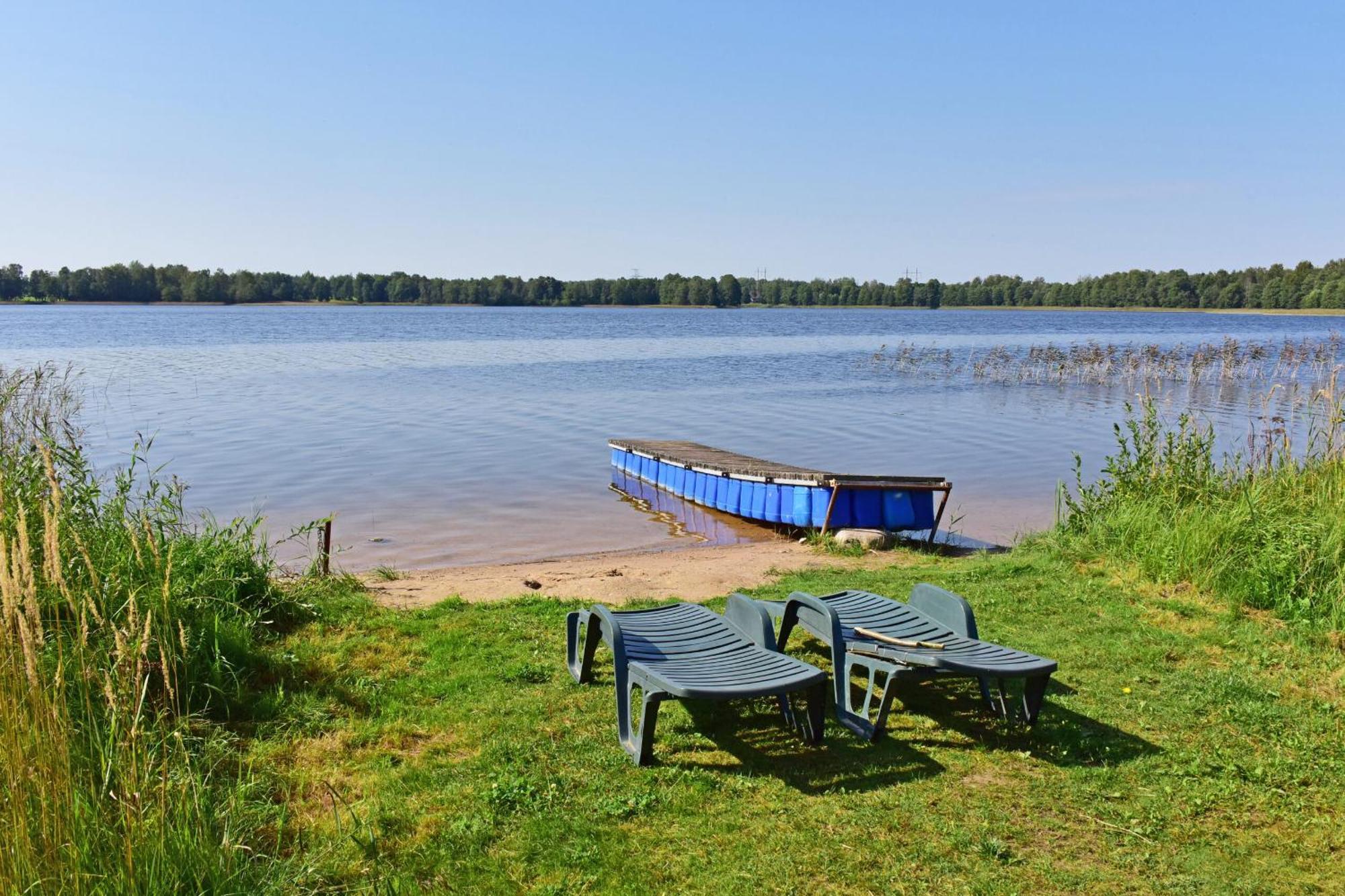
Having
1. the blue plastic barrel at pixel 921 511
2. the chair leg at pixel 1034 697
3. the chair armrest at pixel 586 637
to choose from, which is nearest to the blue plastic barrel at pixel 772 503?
the blue plastic barrel at pixel 921 511

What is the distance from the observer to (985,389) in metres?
35.9

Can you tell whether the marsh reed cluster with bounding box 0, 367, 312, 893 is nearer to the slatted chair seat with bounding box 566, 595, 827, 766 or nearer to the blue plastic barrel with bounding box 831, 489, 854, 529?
the slatted chair seat with bounding box 566, 595, 827, 766

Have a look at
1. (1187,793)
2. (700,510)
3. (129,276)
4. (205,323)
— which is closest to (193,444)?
(700,510)

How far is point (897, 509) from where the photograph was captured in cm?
1311

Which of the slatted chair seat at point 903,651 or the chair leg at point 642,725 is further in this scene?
the slatted chair seat at point 903,651

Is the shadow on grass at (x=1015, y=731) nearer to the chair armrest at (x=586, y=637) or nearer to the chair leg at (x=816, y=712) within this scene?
the chair leg at (x=816, y=712)

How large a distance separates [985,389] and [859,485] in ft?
81.3

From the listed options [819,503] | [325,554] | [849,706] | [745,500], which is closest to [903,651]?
[849,706]

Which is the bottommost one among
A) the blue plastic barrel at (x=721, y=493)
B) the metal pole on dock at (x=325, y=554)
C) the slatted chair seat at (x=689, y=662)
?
the blue plastic barrel at (x=721, y=493)

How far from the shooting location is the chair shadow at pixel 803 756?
4.62m

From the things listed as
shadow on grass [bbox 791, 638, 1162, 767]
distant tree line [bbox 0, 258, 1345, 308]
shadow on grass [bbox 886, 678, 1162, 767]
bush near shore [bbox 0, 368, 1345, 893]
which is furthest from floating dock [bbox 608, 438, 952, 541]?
distant tree line [bbox 0, 258, 1345, 308]

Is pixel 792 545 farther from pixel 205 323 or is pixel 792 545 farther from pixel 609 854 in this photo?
pixel 205 323

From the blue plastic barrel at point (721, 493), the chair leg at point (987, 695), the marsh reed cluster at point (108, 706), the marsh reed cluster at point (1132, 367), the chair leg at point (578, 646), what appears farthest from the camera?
the marsh reed cluster at point (1132, 367)

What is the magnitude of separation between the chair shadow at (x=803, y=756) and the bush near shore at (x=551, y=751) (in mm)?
20
